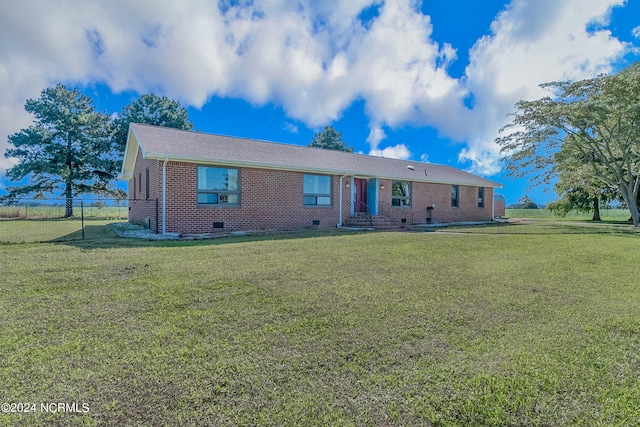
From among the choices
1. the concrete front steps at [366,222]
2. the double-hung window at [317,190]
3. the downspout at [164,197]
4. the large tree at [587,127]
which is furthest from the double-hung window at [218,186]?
the large tree at [587,127]

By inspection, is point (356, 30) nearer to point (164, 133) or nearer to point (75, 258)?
point (164, 133)

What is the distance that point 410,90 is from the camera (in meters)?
19.0

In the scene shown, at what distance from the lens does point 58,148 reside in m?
24.5

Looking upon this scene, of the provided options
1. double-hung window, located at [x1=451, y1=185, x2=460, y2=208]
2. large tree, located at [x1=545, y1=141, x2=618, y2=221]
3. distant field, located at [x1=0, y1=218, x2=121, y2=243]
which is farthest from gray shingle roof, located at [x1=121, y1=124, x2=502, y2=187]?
large tree, located at [x1=545, y1=141, x2=618, y2=221]

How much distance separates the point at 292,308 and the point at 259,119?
24894mm

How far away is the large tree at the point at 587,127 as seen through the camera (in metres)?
13.8

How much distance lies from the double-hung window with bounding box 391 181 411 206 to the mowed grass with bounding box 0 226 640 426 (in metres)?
11.5

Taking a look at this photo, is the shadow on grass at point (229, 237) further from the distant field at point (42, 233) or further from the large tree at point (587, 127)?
the large tree at point (587, 127)

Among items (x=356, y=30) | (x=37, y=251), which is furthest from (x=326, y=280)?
(x=356, y=30)

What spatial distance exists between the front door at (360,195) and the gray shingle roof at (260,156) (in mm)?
691

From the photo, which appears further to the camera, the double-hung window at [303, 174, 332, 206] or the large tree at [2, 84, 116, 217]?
the large tree at [2, 84, 116, 217]

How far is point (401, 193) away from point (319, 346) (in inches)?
599

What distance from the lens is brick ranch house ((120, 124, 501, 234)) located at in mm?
10742

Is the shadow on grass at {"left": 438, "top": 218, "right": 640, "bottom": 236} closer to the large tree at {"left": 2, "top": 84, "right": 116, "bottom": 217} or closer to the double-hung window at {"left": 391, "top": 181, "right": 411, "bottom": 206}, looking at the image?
the double-hung window at {"left": 391, "top": 181, "right": 411, "bottom": 206}
